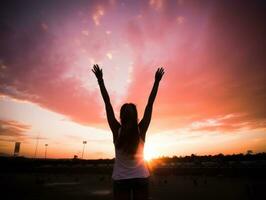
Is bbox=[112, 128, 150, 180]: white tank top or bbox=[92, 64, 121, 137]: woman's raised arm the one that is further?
bbox=[92, 64, 121, 137]: woman's raised arm

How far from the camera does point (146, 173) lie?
9.86 ft

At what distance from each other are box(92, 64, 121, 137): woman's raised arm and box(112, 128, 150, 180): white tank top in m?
0.13

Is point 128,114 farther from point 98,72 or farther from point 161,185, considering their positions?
point 161,185

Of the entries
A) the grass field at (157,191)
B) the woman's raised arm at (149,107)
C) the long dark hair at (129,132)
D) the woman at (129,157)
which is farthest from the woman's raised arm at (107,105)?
the grass field at (157,191)

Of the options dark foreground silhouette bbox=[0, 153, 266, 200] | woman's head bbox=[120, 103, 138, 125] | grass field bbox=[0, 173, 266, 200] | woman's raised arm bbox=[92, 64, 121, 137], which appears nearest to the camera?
woman's head bbox=[120, 103, 138, 125]

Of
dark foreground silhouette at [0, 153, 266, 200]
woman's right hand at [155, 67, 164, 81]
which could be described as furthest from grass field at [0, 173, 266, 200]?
woman's right hand at [155, 67, 164, 81]

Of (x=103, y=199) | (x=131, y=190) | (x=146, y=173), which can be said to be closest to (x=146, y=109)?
(x=146, y=173)

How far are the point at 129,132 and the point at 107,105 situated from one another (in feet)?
2.19

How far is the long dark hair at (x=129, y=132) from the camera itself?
2928 mm

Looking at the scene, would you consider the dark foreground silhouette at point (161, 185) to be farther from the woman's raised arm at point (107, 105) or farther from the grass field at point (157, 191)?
the woman's raised arm at point (107, 105)

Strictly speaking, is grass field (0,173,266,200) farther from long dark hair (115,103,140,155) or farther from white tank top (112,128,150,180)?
long dark hair (115,103,140,155)

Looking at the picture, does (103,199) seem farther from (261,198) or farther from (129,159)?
(129,159)

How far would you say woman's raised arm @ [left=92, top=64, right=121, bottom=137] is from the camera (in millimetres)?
3168

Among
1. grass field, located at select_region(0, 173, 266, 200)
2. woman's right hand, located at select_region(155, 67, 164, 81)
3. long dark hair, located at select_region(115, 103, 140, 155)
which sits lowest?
grass field, located at select_region(0, 173, 266, 200)
